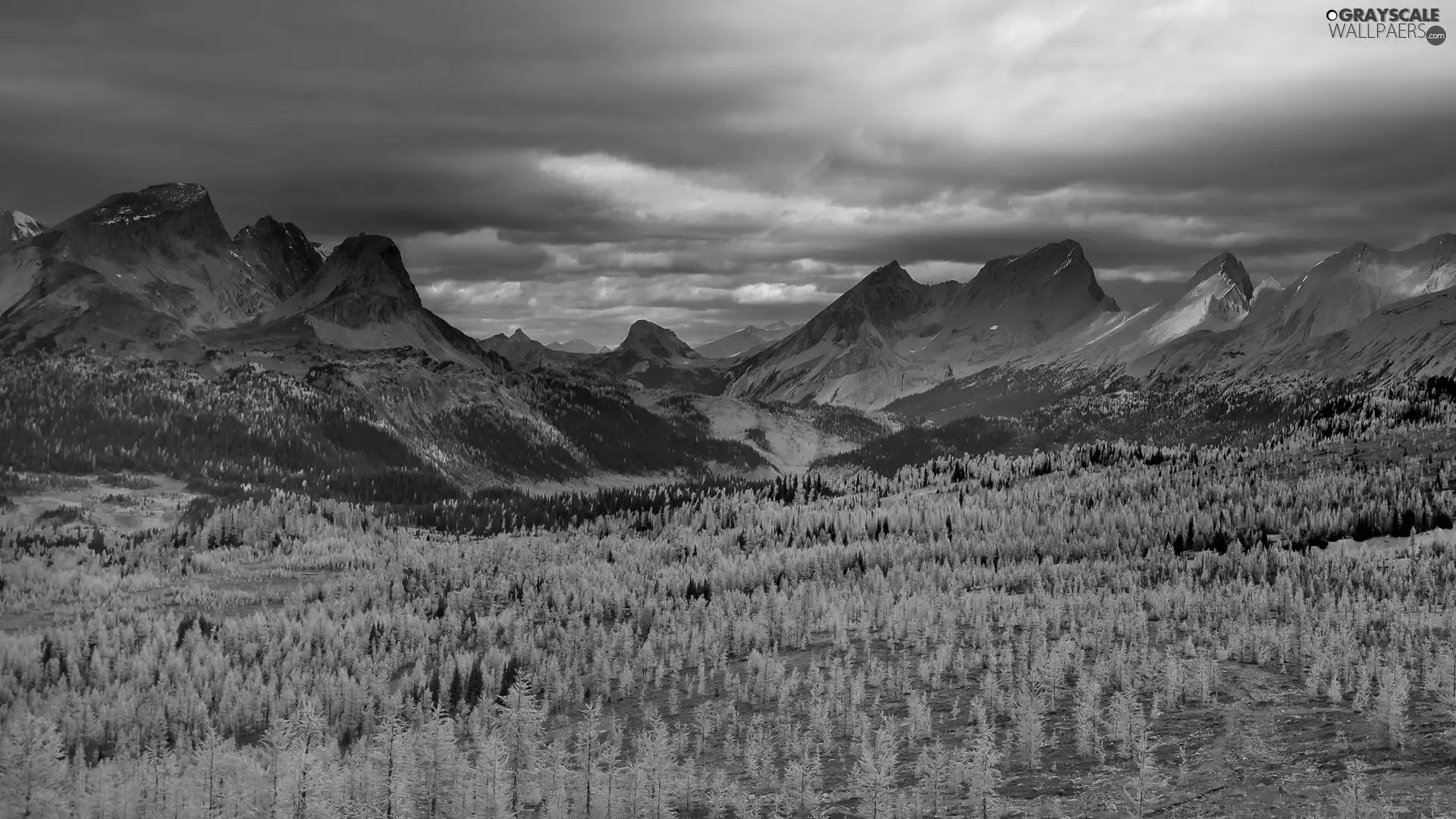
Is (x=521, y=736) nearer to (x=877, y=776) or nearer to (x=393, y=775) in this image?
(x=393, y=775)

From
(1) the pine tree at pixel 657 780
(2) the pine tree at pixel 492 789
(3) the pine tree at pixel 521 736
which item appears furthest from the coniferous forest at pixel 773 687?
(3) the pine tree at pixel 521 736

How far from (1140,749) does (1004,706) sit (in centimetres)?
2233

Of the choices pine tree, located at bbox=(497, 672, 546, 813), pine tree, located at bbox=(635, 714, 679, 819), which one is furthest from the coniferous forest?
pine tree, located at bbox=(497, 672, 546, 813)

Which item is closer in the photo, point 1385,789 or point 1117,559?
point 1385,789

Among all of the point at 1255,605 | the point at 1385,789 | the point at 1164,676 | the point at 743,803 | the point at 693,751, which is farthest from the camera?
the point at 1255,605

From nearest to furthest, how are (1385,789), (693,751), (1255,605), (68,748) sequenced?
1. (1385,789)
2. (693,751)
3. (68,748)
4. (1255,605)

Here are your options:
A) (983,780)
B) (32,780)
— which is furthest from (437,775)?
(983,780)

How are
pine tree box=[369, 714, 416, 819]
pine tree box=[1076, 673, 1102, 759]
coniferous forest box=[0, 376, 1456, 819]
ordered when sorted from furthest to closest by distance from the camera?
pine tree box=[1076, 673, 1102, 759], coniferous forest box=[0, 376, 1456, 819], pine tree box=[369, 714, 416, 819]

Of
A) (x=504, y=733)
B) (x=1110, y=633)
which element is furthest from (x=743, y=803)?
(x=1110, y=633)

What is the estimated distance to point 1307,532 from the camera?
17938 centimetres

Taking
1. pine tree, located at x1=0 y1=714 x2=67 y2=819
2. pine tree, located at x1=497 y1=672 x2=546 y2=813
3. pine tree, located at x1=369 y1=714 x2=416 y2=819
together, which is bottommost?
pine tree, located at x1=497 y1=672 x2=546 y2=813

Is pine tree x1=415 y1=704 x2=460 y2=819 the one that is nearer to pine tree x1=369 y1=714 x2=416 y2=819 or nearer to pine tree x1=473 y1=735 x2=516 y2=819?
pine tree x1=369 y1=714 x2=416 y2=819

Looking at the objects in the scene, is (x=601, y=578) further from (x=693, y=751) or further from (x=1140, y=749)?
(x=1140, y=749)

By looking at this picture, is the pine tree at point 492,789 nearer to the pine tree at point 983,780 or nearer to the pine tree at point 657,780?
the pine tree at point 657,780
